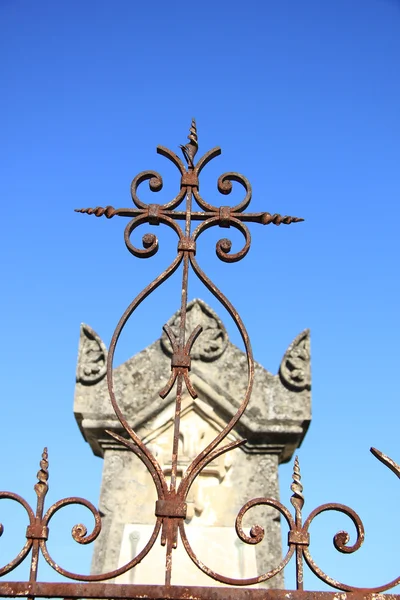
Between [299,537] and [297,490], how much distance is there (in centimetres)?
21

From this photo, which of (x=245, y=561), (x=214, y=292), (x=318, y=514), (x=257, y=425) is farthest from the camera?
(x=257, y=425)

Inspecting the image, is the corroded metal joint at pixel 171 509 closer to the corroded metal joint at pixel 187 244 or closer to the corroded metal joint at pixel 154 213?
the corroded metal joint at pixel 187 244

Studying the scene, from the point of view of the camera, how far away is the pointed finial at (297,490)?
2.67 m

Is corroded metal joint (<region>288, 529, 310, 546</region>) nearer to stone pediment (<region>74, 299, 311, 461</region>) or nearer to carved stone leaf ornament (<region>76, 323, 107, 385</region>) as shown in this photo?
stone pediment (<region>74, 299, 311, 461</region>)

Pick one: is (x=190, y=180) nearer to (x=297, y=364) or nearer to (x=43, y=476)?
(x=43, y=476)

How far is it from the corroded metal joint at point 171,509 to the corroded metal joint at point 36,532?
38cm

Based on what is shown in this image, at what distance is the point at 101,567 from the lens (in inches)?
193

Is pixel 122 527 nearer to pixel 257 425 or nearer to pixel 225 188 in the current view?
pixel 257 425

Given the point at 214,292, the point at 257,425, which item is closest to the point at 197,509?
the point at 257,425

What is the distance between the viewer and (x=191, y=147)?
3193 millimetres

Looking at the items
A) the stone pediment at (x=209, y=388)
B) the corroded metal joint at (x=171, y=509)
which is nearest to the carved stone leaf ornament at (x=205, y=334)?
the stone pediment at (x=209, y=388)

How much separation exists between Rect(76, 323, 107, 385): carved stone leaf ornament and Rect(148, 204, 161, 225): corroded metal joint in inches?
92.4

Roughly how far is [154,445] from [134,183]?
2595mm

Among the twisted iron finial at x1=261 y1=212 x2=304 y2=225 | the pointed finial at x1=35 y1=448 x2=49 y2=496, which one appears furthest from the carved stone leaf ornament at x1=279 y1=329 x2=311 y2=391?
the pointed finial at x1=35 y1=448 x2=49 y2=496
